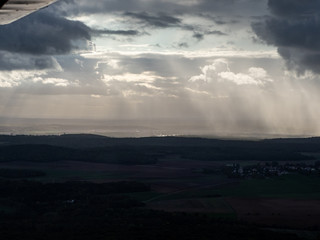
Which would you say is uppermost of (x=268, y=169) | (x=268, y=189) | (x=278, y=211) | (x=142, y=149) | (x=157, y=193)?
(x=142, y=149)

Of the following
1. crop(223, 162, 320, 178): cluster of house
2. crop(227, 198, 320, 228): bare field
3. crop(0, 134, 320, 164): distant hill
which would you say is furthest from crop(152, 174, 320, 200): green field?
crop(0, 134, 320, 164): distant hill

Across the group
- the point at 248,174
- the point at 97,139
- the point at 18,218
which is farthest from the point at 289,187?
the point at 97,139

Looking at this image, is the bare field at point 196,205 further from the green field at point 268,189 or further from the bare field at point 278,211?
the green field at point 268,189

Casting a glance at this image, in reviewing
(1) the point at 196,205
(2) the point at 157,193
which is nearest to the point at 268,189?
(2) the point at 157,193

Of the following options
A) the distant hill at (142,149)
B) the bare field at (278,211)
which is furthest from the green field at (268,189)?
the distant hill at (142,149)

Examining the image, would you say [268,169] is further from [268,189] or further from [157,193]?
[157,193]

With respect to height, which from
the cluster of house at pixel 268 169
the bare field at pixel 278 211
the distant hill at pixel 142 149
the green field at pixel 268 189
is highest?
the distant hill at pixel 142 149
